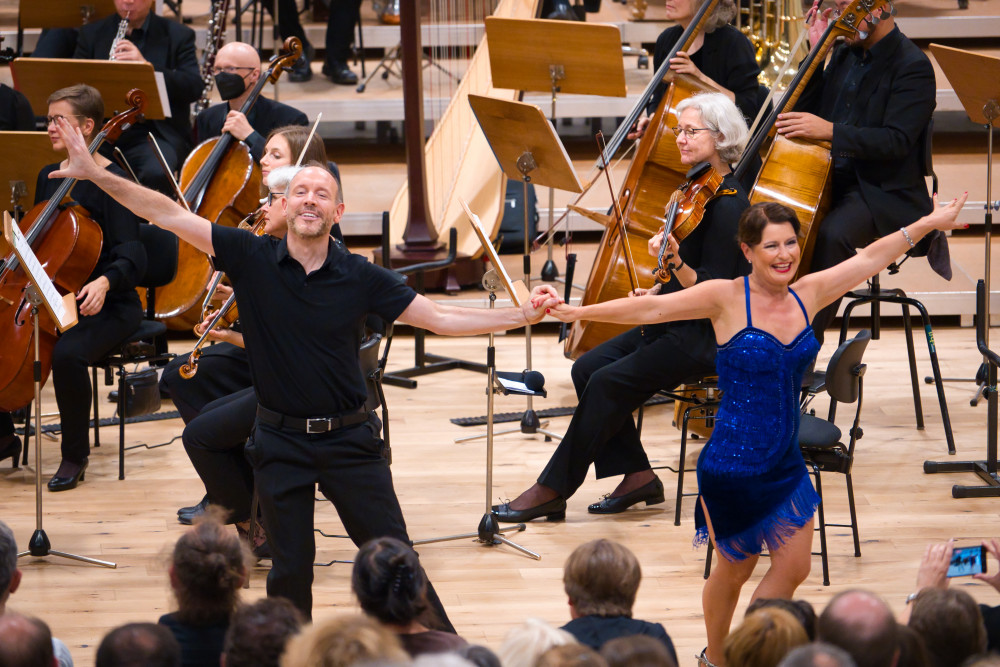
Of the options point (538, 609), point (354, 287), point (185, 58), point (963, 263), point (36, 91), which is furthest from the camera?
point (963, 263)

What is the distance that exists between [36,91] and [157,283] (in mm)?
1117

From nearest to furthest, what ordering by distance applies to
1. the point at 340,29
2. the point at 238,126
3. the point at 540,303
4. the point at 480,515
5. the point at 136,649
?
the point at 136,649 < the point at 540,303 < the point at 480,515 < the point at 238,126 < the point at 340,29

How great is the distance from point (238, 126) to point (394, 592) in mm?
3160

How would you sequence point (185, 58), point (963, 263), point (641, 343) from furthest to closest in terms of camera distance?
1. point (963, 263)
2. point (185, 58)
3. point (641, 343)

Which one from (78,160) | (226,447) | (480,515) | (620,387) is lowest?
(480,515)

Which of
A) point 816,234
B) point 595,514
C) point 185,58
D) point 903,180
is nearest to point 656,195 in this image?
point 816,234

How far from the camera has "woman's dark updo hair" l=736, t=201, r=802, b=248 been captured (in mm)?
3205

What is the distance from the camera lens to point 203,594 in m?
2.53

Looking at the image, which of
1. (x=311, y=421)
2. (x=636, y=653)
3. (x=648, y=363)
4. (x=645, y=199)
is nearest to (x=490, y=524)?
(x=648, y=363)

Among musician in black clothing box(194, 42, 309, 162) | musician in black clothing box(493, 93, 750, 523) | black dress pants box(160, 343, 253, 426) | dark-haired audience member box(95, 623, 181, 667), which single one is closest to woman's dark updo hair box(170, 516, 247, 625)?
dark-haired audience member box(95, 623, 181, 667)

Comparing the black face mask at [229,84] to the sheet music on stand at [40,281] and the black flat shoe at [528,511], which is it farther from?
the black flat shoe at [528,511]

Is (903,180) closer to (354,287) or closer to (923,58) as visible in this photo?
(923,58)

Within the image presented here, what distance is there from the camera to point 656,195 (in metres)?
4.87

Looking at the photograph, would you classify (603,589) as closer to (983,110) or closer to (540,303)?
(540,303)
